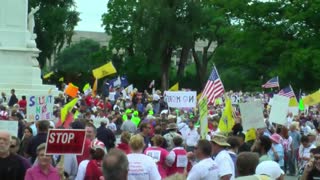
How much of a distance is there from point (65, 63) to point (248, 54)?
269 feet

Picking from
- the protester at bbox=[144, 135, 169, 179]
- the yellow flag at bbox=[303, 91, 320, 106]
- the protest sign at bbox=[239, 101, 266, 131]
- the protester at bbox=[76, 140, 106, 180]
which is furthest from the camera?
the yellow flag at bbox=[303, 91, 320, 106]

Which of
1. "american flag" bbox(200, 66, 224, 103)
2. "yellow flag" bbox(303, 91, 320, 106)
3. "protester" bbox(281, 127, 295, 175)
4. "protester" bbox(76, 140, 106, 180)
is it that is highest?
"american flag" bbox(200, 66, 224, 103)

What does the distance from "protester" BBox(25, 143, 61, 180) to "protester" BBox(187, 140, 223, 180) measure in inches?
58.1

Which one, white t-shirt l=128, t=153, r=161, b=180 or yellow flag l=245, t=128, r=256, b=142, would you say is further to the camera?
yellow flag l=245, t=128, r=256, b=142

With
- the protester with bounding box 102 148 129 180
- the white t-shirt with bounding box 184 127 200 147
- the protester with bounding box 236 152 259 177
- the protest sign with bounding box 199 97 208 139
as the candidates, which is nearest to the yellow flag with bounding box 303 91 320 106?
the white t-shirt with bounding box 184 127 200 147

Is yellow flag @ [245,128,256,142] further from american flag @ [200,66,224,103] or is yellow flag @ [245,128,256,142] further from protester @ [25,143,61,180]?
protester @ [25,143,61,180]

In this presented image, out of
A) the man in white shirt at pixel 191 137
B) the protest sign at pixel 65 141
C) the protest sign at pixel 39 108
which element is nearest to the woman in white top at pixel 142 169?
the protest sign at pixel 65 141

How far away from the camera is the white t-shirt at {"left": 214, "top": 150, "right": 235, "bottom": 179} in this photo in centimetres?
1131

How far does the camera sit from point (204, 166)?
424 inches

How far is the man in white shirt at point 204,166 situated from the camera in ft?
35.3

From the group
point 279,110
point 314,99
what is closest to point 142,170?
point 279,110

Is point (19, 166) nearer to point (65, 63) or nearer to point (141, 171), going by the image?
point (141, 171)

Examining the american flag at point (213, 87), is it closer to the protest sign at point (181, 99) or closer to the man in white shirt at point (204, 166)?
the protest sign at point (181, 99)

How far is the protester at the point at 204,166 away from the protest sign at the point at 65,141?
1325mm
